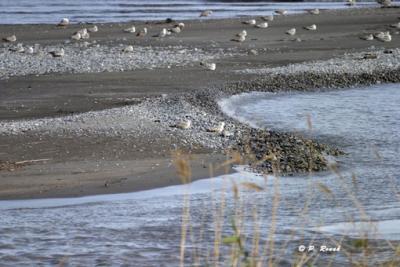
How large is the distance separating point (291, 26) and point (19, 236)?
78.7 feet

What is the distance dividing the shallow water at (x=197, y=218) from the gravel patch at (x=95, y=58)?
28.1 feet

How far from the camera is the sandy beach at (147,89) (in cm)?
1152

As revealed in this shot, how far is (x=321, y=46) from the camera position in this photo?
26516 millimetres

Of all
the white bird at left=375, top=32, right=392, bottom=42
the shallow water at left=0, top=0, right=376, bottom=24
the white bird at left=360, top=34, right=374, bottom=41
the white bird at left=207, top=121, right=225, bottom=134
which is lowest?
the shallow water at left=0, top=0, right=376, bottom=24

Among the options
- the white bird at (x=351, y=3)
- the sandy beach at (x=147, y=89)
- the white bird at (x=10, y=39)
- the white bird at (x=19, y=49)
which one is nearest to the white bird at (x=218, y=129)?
the sandy beach at (x=147, y=89)

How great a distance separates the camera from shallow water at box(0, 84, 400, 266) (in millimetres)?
7992

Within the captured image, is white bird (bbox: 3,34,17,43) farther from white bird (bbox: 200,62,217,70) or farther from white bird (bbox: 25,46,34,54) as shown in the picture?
white bird (bbox: 200,62,217,70)

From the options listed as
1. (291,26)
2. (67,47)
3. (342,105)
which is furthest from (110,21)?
(342,105)

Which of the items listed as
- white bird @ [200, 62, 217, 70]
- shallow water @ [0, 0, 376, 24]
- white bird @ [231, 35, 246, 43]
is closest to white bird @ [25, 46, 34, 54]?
white bird @ [200, 62, 217, 70]

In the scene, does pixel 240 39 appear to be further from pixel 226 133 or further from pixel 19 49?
pixel 226 133

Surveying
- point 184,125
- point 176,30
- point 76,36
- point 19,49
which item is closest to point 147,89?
point 184,125

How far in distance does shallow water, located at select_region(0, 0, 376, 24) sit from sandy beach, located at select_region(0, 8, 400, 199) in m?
4.08

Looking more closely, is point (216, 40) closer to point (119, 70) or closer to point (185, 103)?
point (119, 70)

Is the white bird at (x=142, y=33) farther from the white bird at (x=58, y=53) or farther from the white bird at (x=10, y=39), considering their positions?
Answer: the white bird at (x=58, y=53)
